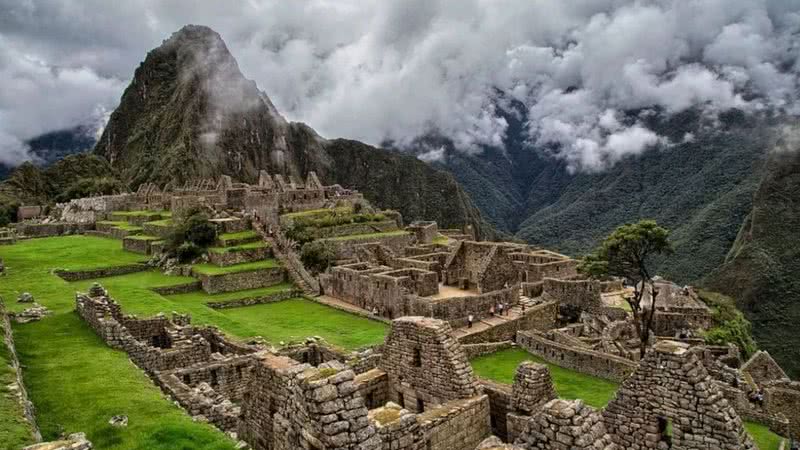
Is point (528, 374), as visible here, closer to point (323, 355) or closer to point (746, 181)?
point (323, 355)

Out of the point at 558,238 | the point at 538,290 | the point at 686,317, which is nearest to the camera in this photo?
the point at 686,317

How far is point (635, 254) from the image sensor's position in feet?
79.6

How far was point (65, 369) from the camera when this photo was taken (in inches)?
409

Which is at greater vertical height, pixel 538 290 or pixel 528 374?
pixel 528 374

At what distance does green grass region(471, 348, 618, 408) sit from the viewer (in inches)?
639

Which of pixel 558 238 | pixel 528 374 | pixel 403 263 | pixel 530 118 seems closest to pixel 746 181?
pixel 558 238

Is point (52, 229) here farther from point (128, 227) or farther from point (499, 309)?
point (499, 309)

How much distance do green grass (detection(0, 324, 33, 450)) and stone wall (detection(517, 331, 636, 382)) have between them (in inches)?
598

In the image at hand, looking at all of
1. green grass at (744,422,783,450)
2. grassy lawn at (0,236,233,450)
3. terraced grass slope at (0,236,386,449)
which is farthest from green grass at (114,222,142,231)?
green grass at (744,422,783,450)

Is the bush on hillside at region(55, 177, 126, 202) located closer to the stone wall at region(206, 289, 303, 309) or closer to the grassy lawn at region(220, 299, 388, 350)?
the stone wall at region(206, 289, 303, 309)

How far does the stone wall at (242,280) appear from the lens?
31344 millimetres

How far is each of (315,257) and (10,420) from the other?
2769cm

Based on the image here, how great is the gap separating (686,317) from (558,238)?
64.0m

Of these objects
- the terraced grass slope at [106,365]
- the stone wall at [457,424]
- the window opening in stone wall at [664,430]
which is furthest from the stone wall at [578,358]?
the window opening in stone wall at [664,430]
